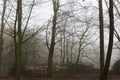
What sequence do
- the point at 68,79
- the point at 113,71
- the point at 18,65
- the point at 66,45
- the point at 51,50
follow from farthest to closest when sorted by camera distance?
the point at 66,45 → the point at 113,71 → the point at 51,50 → the point at 68,79 → the point at 18,65

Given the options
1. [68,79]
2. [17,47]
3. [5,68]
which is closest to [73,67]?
[5,68]

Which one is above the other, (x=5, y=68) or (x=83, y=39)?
(x=83, y=39)

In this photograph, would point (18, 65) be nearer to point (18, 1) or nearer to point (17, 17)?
point (17, 17)

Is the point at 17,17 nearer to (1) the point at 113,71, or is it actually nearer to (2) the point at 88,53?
(1) the point at 113,71

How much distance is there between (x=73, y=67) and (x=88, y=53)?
6.51 m

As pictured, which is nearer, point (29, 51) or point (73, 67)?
point (73, 67)

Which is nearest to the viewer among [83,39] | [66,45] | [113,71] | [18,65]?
[18,65]

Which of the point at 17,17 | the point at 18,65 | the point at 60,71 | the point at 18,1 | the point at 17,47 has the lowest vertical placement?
the point at 60,71

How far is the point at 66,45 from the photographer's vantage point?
3791cm

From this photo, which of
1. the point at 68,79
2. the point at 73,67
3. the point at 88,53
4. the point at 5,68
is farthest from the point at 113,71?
the point at 5,68

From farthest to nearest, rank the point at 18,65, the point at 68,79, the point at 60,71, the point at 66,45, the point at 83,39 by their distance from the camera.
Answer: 1. the point at 66,45
2. the point at 83,39
3. the point at 60,71
4. the point at 68,79
5. the point at 18,65

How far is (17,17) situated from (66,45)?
85.5 ft

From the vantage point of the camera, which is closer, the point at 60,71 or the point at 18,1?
the point at 18,1

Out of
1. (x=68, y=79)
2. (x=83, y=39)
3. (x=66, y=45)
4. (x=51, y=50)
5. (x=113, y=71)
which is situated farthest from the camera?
(x=66, y=45)
